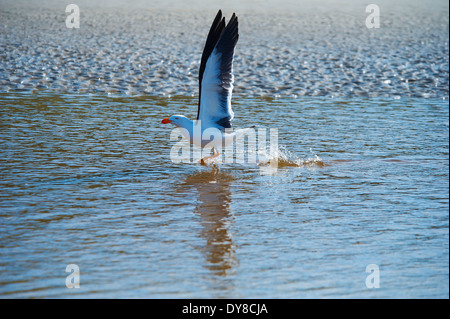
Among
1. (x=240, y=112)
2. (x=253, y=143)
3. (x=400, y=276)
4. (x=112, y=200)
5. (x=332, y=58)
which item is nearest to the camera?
(x=400, y=276)

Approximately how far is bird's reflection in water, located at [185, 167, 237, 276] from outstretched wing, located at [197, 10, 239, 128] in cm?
98

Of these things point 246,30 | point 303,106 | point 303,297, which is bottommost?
point 303,297

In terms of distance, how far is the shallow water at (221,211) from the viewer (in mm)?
6035

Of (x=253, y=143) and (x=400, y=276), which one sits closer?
(x=400, y=276)

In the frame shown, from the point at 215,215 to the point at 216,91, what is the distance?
239cm

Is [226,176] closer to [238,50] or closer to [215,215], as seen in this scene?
[215,215]

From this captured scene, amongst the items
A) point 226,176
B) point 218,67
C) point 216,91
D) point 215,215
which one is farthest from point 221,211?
point 218,67

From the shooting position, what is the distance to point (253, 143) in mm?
11320

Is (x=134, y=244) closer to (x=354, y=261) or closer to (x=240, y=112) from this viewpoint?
(x=354, y=261)

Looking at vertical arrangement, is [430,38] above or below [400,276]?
above

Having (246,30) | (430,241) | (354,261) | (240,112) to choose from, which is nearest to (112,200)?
(354,261)

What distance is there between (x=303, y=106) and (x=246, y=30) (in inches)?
353

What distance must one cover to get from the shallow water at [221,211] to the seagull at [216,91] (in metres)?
0.49

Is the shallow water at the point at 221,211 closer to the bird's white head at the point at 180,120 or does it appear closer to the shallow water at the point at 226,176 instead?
the shallow water at the point at 226,176
